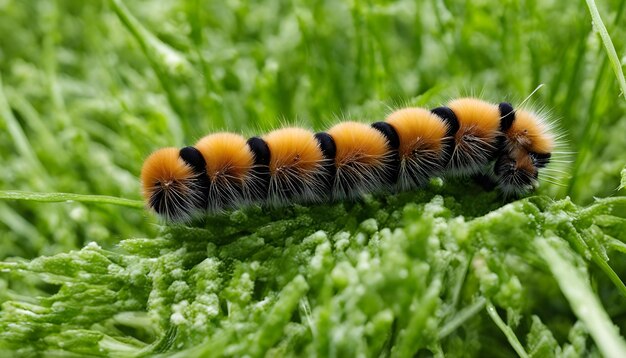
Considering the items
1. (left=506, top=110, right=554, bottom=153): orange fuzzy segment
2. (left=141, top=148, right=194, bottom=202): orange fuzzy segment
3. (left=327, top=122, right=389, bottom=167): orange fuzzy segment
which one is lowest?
(left=506, top=110, right=554, bottom=153): orange fuzzy segment

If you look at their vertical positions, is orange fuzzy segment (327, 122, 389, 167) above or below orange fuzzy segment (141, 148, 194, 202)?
below

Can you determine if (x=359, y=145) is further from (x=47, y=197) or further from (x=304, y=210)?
(x=47, y=197)

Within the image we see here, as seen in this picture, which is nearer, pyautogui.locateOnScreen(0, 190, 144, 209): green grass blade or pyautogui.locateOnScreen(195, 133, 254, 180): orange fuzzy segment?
pyautogui.locateOnScreen(0, 190, 144, 209): green grass blade

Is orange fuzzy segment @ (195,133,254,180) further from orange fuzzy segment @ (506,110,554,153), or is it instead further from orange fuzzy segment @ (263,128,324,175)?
orange fuzzy segment @ (506,110,554,153)

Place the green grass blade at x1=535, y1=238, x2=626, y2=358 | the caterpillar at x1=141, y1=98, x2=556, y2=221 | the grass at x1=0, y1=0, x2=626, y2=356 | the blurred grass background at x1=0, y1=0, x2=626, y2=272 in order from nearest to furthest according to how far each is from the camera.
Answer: the green grass blade at x1=535, y1=238, x2=626, y2=358, the grass at x1=0, y1=0, x2=626, y2=356, the caterpillar at x1=141, y1=98, x2=556, y2=221, the blurred grass background at x1=0, y1=0, x2=626, y2=272

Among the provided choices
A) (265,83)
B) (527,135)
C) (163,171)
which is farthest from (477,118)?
(265,83)

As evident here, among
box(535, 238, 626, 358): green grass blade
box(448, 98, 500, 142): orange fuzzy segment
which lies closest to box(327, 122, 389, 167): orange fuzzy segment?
box(448, 98, 500, 142): orange fuzzy segment

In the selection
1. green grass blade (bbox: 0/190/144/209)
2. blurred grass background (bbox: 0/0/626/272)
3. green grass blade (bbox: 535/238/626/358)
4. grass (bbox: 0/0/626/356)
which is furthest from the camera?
blurred grass background (bbox: 0/0/626/272)
